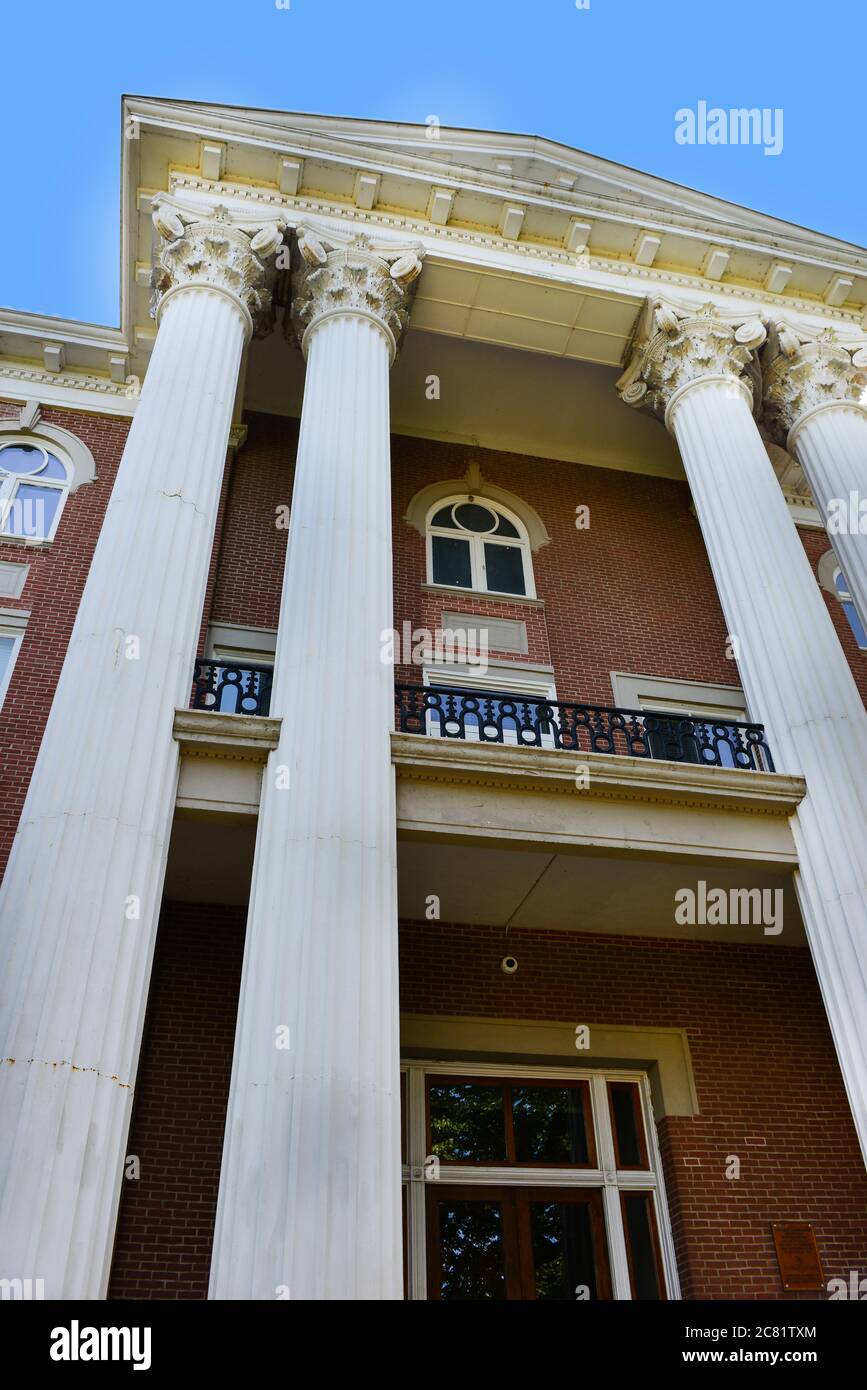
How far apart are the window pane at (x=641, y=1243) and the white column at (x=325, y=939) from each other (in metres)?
4.72

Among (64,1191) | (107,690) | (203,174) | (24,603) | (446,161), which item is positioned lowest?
(64,1191)

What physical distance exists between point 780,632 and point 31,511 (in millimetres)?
10063

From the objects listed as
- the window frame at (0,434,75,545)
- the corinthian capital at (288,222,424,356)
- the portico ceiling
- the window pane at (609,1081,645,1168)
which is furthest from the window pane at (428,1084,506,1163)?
the portico ceiling

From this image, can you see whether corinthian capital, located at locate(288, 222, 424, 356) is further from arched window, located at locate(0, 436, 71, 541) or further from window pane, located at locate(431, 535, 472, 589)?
arched window, located at locate(0, 436, 71, 541)

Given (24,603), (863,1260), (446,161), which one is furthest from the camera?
(446,161)

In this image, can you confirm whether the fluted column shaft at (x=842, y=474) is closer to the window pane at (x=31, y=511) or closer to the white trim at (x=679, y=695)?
the white trim at (x=679, y=695)

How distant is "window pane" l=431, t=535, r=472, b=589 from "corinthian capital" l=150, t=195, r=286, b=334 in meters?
4.21

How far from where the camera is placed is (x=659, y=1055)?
10961 millimetres

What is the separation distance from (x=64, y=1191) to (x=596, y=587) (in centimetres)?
1128

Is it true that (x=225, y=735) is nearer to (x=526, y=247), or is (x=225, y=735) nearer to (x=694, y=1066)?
(x=694, y=1066)

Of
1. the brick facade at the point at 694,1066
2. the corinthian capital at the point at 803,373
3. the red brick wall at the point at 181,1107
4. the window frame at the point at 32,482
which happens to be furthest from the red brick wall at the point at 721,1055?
the window frame at the point at 32,482

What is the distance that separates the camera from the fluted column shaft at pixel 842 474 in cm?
1148

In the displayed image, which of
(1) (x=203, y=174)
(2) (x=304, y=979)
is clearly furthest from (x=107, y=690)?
(1) (x=203, y=174)
